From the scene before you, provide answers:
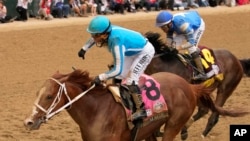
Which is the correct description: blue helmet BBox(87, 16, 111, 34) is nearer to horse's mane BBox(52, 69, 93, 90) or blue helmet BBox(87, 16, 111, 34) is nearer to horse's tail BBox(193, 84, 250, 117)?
horse's mane BBox(52, 69, 93, 90)

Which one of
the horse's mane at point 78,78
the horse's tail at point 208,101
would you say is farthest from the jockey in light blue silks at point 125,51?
the horse's tail at point 208,101

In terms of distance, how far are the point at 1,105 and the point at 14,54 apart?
375cm

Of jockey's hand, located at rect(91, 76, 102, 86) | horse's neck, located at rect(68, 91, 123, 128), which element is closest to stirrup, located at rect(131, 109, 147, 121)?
horse's neck, located at rect(68, 91, 123, 128)

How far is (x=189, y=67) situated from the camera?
28.4ft

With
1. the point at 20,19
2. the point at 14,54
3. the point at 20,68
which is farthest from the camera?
the point at 20,19

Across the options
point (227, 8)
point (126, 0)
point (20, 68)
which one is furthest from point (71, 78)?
point (227, 8)

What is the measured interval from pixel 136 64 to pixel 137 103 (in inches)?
20.6

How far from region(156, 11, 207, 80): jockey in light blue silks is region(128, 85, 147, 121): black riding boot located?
2327mm

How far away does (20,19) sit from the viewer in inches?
693

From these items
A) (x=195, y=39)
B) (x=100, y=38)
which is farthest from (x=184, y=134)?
(x=100, y=38)

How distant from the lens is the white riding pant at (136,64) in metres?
6.53

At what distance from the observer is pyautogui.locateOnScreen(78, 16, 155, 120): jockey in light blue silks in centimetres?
606

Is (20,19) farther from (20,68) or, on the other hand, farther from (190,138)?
(190,138)

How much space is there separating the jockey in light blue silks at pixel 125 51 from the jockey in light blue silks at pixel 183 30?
182 centimetres
